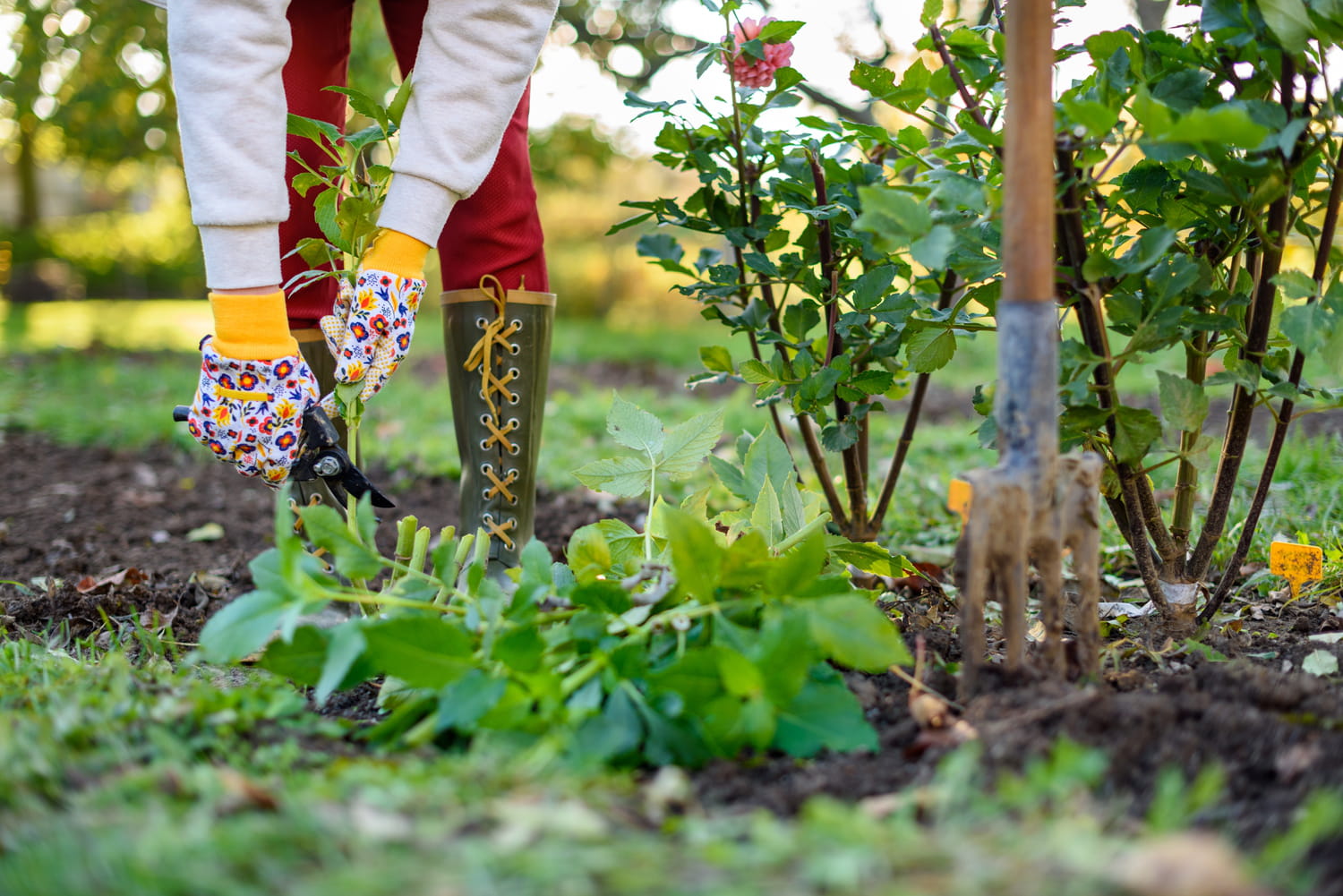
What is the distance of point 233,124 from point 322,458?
51cm

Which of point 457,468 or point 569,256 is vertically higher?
point 569,256

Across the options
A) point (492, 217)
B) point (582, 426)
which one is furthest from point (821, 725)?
point (582, 426)

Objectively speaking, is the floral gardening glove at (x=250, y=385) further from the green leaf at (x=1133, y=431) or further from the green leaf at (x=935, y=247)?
the green leaf at (x=1133, y=431)

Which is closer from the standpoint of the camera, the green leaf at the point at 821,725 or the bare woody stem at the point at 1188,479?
the green leaf at the point at 821,725

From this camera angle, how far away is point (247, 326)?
56.9 inches

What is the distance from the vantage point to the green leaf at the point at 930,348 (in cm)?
140

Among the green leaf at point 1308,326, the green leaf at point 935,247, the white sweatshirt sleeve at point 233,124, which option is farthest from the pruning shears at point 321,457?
the green leaf at point 1308,326

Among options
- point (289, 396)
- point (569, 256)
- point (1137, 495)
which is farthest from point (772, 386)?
point (569, 256)

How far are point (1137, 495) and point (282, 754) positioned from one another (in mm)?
1169

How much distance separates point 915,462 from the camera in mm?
3135

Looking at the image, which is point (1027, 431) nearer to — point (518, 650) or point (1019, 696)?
point (1019, 696)

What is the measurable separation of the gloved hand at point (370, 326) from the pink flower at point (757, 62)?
0.63m

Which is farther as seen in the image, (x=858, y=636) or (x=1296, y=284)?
(x=1296, y=284)

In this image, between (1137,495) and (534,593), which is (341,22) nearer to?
(534,593)
